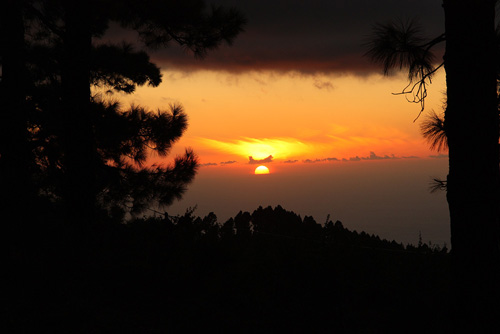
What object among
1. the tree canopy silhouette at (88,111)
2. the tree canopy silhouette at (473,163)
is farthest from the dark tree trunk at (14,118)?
the tree canopy silhouette at (473,163)

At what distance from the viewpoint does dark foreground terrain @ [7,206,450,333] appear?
4684mm

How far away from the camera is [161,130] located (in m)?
9.87

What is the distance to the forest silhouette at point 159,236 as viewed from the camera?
3.93 m

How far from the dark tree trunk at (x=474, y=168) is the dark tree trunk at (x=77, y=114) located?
19.5 feet

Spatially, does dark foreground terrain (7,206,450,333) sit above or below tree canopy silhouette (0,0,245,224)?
below

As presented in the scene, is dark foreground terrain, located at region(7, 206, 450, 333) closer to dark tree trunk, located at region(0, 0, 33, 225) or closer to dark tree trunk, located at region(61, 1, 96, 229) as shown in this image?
dark tree trunk, located at region(61, 1, 96, 229)

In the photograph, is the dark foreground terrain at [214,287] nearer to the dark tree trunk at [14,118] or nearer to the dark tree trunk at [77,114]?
the dark tree trunk at [77,114]

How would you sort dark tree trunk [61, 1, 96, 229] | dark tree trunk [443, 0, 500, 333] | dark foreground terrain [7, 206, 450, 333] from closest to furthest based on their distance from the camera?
dark tree trunk [443, 0, 500, 333]
dark foreground terrain [7, 206, 450, 333]
dark tree trunk [61, 1, 96, 229]

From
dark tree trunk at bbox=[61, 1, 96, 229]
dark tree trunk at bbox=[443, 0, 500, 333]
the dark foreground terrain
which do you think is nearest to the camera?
dark tree trunk at bbox=[443, 0, 500, 333]

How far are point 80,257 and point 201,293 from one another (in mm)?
1935

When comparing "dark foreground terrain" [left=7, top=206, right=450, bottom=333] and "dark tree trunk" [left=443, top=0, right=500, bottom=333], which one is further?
"dark foreground terrain" [left=7, top=206, right=450, bottom=333]

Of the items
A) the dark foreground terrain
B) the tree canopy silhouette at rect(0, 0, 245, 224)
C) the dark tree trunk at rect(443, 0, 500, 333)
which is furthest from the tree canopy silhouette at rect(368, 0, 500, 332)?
the tree canopy silhouette at rect(0, 0, 245, 224)

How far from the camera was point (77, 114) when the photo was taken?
7516mm

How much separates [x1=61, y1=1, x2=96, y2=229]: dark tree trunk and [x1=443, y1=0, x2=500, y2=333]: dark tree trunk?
5956mm
